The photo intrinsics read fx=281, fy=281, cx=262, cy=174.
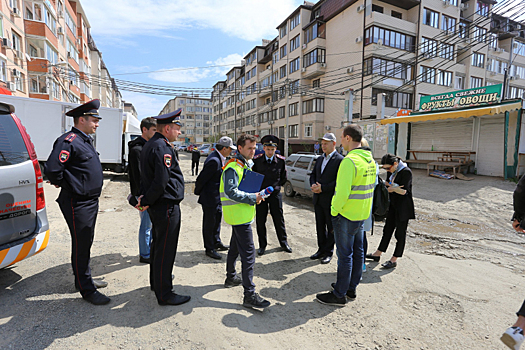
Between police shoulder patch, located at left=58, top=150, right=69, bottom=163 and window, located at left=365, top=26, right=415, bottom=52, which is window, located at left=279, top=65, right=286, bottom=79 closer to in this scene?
window, located at left=365, top=26, right=415, bottom=52

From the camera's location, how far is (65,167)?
286cm

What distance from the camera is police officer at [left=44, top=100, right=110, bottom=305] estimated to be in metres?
2.83

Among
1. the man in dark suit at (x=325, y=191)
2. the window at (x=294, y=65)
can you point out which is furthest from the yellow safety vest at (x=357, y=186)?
the window at (x=294, y=65)

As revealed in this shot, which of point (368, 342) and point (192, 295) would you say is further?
point (192, 295)

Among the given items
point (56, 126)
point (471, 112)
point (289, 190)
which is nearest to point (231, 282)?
point (289, 190)

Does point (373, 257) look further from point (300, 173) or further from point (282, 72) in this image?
point (282, 72)

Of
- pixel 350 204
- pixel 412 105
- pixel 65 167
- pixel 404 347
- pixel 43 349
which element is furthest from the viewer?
pixel 412 105

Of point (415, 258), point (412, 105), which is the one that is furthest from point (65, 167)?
point (412, 105)

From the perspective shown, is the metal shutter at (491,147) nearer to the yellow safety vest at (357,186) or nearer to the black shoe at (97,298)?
the yellow safety vest at (357,186)

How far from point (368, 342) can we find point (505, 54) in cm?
5110

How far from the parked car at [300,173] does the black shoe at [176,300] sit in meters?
6.54

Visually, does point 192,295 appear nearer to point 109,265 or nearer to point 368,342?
point 109,265

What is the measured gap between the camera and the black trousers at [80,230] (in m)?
2.90

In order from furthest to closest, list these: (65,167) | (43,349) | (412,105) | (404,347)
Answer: (412,105) < (65,167) < (404,347) < (43,349)
